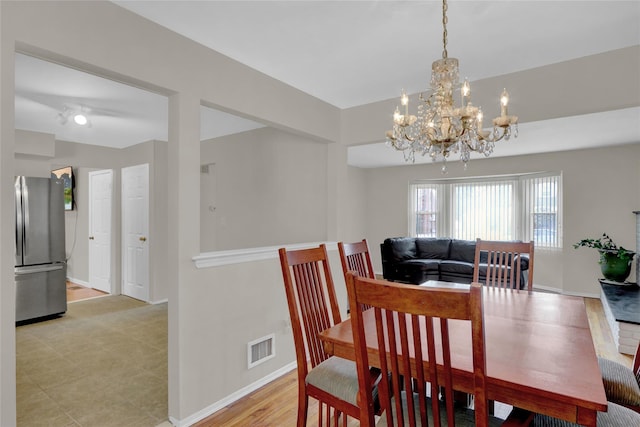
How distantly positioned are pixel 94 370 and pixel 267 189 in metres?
2.41

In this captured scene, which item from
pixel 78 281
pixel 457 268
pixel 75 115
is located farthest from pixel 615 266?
pixel 78 281

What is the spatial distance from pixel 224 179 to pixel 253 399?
9.80ft

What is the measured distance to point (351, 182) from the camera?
7277 millimetres

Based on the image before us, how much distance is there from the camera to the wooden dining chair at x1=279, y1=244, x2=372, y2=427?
1548 mm

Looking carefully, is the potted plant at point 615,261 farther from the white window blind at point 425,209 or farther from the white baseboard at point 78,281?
the white baseboard at point 78,281

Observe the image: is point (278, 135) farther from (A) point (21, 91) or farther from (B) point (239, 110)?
(A) point (21, 91)

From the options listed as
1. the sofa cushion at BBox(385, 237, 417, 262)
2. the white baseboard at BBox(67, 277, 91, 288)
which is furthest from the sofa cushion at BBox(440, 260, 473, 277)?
the white baseboard at BBox(67, 277, 91, 288)

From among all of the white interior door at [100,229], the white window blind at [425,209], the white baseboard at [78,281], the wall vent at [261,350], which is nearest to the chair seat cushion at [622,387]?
the wall vent at [261,350]

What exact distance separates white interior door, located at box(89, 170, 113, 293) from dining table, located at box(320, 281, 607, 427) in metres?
5.33

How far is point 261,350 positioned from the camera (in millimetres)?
2639

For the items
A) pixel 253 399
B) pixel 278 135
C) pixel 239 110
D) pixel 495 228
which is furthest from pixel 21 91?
pixel 495 228

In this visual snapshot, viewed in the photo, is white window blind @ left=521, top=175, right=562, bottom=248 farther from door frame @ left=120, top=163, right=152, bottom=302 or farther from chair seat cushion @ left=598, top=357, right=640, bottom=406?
door frame @ left=120, top=163, right=152, bottom=302

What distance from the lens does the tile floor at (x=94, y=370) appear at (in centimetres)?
220

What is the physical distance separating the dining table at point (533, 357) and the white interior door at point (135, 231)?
4221 millimetres
